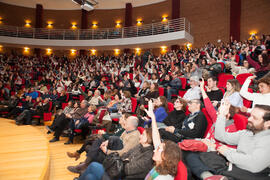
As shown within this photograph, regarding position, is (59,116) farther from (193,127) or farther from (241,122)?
(241,122)

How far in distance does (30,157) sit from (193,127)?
196 centimetres

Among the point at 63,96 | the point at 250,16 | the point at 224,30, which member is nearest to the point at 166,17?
the point at 224,30

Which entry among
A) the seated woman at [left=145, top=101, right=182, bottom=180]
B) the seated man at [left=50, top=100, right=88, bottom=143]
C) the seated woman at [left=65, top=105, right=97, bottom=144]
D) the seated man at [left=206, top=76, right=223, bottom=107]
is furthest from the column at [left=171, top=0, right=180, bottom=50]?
the seated woman at [left=145, top=101, right=182, bottom=180]

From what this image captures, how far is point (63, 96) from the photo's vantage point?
20.4 feet

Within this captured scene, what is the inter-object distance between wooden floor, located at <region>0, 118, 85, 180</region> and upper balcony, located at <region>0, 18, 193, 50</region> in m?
7.77

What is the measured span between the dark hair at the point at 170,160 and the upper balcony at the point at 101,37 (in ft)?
28.8

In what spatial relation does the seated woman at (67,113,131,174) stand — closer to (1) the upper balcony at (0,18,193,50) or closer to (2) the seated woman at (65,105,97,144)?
(2) the seated woman at (65,105,97,144)

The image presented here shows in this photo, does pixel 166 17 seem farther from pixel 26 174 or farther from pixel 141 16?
pixel 26 174

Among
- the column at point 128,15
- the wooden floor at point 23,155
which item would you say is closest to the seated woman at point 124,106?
the wooden floor at point 23,155

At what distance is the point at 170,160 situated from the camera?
1296 mm

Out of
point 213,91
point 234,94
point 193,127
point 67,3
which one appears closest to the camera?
point 193,127

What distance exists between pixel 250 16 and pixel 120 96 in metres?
7.88

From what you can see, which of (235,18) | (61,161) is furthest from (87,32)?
(61,161)

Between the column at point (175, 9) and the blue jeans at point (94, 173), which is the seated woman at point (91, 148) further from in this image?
the column at point (175, 9)
